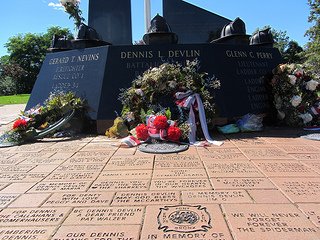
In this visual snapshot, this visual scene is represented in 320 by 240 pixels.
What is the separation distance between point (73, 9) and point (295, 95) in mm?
15476

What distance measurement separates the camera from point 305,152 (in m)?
5.42

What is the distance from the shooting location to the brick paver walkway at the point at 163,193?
9.24ft

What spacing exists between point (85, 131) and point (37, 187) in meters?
3.90

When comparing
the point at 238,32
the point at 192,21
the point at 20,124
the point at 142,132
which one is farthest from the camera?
the point at 192,21

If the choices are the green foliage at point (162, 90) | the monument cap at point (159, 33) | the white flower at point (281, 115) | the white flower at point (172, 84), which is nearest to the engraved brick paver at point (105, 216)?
the green foliage at point (162, 90)

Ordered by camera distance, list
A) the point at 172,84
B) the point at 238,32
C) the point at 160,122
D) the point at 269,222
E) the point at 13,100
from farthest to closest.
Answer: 1. the point at 13,100
2. the point at 238,32
3. the point at 172,84
4. the point at 160,122
5. the point at 269,222

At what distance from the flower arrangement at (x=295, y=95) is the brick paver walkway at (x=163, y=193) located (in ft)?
6.00

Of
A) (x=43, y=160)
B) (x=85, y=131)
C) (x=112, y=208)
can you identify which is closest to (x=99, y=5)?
(x=85, y=131)

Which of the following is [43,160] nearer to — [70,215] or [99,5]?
[70,215]

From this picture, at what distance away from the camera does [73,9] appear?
754 inches

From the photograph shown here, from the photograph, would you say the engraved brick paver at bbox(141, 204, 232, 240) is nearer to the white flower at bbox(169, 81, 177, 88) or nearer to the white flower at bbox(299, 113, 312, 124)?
the white flower at bbox(169, 81, 177, 88)

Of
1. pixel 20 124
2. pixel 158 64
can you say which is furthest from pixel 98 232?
pixel 158 64

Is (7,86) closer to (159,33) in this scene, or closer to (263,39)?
(159,33)

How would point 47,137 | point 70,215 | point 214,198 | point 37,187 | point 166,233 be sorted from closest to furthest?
point 166,233 → point 70,215 → point 214,198 → point 37,187 → point 47,137
